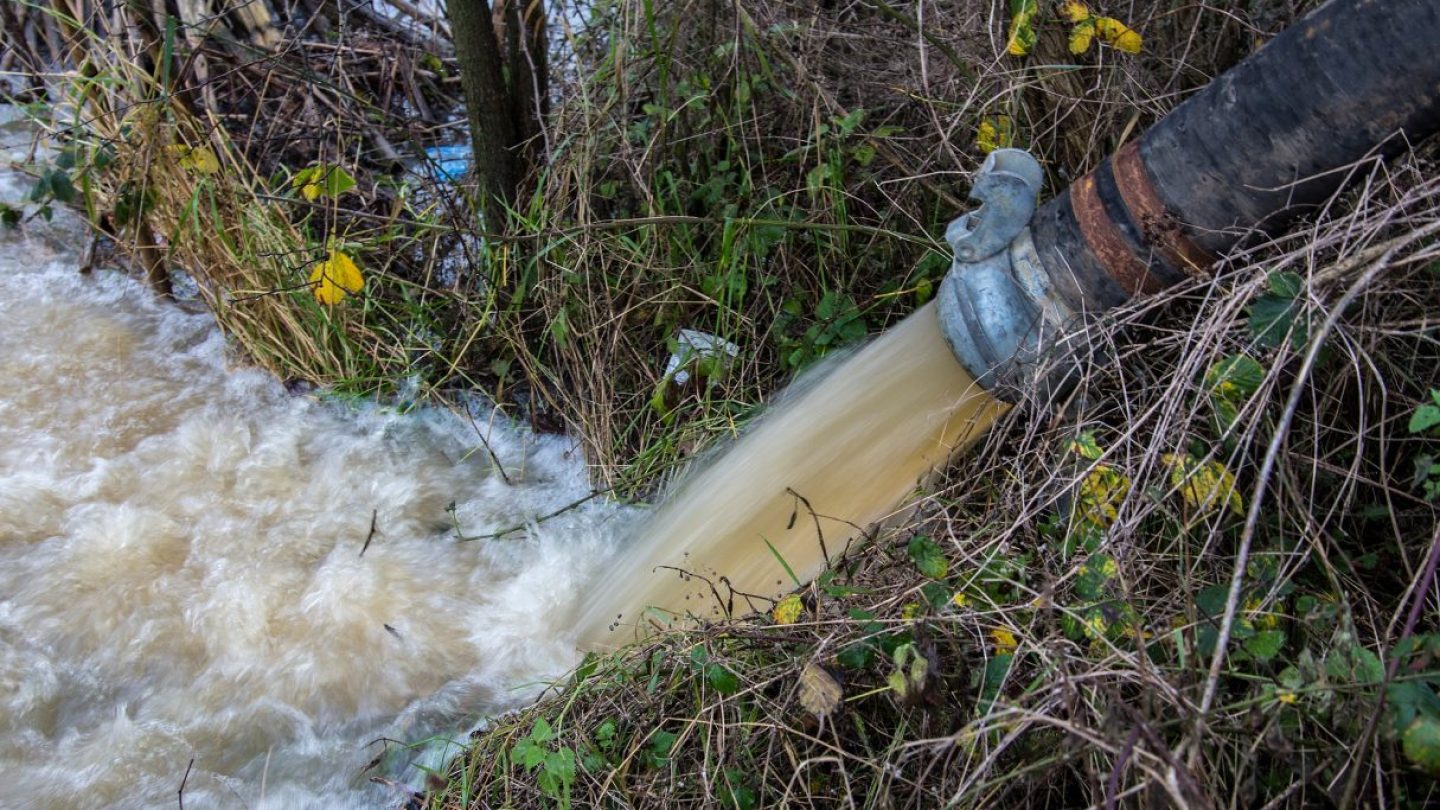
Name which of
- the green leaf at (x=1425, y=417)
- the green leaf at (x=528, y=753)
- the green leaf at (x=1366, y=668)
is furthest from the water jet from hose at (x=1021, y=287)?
the green leaf at (x=1366, y=668)

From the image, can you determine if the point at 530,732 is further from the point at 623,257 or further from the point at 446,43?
the point at 446,43

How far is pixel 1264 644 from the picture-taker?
1.75 meters

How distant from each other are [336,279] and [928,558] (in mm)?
2145

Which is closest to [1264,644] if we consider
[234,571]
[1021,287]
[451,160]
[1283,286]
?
[1283,286]

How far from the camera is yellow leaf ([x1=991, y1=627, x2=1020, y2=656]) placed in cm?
201

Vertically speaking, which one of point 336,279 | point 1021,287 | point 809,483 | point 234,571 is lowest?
point 809,483

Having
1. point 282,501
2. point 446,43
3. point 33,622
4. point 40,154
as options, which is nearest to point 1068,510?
point 282,501

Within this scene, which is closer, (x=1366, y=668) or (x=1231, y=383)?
(x=1366, y=668)

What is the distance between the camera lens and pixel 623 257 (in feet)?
11.1

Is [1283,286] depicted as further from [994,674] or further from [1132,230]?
[994,674]

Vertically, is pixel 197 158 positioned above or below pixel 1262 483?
above

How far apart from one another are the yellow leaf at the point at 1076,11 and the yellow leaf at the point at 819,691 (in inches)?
73.9

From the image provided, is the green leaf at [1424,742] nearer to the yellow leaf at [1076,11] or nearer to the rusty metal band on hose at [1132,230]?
the rusty metal band on hose at [1132,230]

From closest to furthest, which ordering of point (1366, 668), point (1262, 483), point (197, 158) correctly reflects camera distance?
point (1366, 668) < point (1262, 483) < point (197, 158)
